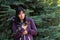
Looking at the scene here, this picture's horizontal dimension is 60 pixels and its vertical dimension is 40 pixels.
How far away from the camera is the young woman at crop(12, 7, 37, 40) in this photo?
3679 millimetres

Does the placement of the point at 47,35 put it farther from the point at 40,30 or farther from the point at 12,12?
the point at 12,12

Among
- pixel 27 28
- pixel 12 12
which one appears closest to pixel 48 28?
pixel 12 12

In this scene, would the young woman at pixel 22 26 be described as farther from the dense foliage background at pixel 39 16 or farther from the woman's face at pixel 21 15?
the dense foliage background at pixel 39 16

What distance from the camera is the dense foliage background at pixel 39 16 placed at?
504 cm

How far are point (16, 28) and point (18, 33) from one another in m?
0.13

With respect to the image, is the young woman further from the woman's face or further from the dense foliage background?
the dense foliage background

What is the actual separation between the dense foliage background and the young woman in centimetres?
116

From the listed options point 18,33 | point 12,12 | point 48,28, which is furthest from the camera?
point 48,28

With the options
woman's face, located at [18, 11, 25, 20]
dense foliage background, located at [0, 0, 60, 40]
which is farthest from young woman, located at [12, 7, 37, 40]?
dense foliage background, located at [0, 0, 60, 40]

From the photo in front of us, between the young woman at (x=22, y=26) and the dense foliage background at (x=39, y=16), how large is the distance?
1.16 metres

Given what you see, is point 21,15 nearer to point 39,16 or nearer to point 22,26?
point 22,26

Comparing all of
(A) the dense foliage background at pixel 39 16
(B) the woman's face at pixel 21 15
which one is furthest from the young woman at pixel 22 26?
(A) the dense foliage background at pixel 39 16

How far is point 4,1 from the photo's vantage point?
505 cm

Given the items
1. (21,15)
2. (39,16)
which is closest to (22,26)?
(21,15)
